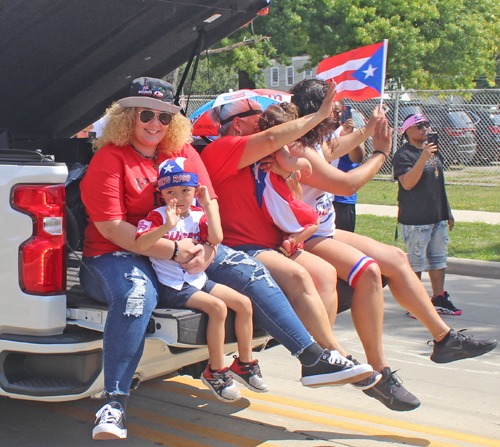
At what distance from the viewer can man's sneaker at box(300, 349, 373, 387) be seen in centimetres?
332

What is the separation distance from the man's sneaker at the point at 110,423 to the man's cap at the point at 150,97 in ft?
5.08

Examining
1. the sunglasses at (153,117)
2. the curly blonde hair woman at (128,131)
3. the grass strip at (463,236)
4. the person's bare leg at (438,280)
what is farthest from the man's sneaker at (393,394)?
the grass strip at (463,236)

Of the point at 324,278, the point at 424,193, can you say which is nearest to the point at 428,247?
the point at 424,193

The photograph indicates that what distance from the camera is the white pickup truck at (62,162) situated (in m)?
2.97

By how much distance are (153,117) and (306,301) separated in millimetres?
1267

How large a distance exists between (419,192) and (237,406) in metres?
3.24

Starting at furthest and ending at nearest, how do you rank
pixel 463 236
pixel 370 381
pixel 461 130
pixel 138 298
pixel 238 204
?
pixel 461 130 < pixel 463 236 < pixel 238 204 < pixel 370 381 < pixel 138 298

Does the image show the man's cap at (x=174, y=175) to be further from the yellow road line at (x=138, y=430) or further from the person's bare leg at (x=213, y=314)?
the yellow road line at (x=138, y=430)

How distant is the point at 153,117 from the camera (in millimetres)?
3510

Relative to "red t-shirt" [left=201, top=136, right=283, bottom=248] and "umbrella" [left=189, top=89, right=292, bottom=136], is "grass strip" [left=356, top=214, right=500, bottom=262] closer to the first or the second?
"umbrella" [left=189, top=89, right=292, bottom=136]

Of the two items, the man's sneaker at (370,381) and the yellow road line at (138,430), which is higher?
the man's sneaker at (370,381)

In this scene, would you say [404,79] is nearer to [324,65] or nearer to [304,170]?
[324,65]

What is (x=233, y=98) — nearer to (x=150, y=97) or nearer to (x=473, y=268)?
(x=150, y=97)

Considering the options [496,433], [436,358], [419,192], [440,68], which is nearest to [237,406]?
[436,358]
